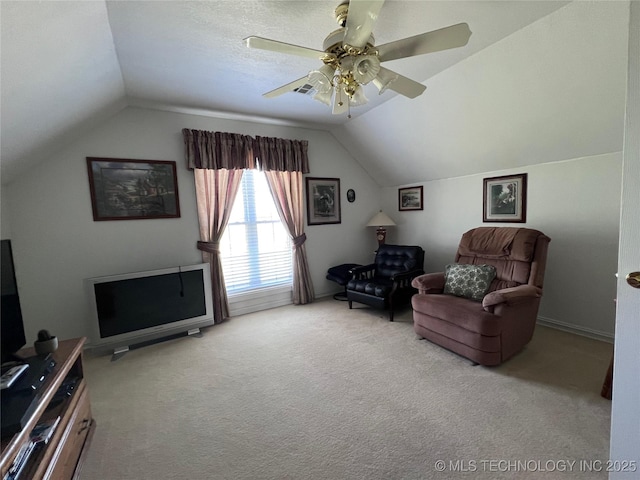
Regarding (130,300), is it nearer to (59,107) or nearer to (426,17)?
(59,107)

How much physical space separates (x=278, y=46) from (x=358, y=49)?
1.52 feet

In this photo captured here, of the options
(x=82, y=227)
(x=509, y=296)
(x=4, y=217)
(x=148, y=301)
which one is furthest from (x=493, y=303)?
(x=4, y=217)

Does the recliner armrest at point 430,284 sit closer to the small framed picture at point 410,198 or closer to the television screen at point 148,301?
the small framed picture at point 410,198

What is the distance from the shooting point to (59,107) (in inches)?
88.0

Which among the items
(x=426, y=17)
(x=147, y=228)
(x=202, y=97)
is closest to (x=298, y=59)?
(x=426, y=17)

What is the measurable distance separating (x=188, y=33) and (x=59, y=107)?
3.92ft

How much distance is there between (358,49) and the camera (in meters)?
1.67

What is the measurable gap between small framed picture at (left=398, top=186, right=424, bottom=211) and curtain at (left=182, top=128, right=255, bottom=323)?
8.74 ft

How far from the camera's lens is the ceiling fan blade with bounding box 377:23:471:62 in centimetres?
151

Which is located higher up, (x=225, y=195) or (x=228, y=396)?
(x=225, y=195)

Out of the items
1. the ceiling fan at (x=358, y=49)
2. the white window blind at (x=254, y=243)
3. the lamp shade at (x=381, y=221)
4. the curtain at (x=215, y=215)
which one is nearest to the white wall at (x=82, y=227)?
the curtain at (x=215, y=215)

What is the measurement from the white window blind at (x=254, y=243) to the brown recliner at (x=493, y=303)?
2112 millimetres

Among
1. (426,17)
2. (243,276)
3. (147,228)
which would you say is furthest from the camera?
(243,276)

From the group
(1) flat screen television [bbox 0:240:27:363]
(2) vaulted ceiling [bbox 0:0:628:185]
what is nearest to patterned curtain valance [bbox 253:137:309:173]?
(2) vaulted ceiling [bbox 0:0:628:185]
